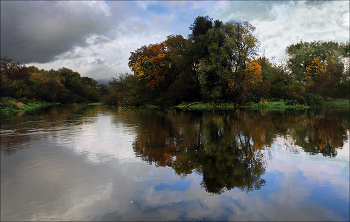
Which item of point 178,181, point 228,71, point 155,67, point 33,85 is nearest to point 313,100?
point 228,71

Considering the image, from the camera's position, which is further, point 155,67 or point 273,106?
point 155,67

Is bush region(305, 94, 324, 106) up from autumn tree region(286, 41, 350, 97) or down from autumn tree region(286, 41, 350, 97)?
down

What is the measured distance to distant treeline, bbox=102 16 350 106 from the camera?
3578 cm

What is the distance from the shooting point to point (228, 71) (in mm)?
36219

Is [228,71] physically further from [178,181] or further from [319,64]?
[178,181]

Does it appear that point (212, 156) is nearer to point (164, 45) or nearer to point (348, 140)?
point (348, 140)

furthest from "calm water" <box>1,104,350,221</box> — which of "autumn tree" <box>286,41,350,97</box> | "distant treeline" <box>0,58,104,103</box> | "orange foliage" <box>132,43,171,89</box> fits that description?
"distant treeline" <box>0,58,104,103</box>

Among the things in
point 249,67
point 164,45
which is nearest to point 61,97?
point 164,45

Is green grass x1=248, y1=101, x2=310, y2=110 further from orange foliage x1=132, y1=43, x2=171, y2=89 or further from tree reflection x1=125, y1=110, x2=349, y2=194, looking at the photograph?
tree reflection x1=125, y1=110, x2=349, y2=194

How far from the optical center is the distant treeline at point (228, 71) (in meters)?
35.8

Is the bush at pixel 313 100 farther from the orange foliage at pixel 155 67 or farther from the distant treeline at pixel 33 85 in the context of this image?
the distant treeline at pixel 33 85

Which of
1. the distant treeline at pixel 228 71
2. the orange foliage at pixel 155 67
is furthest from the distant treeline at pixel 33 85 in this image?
the orange foliage at pixel 155 67

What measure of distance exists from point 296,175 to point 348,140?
6.29m

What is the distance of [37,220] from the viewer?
12.9 feet
